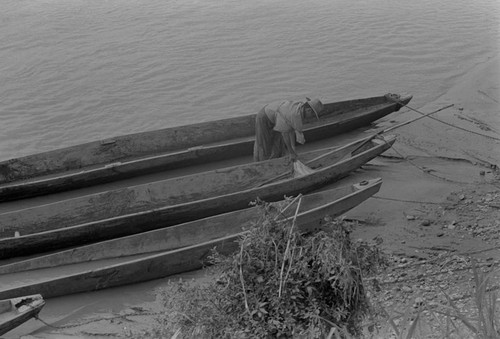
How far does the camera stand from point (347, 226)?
14.6 ft

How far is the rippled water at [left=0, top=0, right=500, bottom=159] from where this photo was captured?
1257 centimetres

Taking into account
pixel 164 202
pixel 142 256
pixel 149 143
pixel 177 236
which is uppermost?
pixel 149 143

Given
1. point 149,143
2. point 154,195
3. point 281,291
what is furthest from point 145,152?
point 281,291

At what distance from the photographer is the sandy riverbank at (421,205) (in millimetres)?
6602

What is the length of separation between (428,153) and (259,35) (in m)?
7.48

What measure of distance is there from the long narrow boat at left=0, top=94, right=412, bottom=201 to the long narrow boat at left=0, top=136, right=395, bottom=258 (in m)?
0.76

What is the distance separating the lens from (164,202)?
8078mm

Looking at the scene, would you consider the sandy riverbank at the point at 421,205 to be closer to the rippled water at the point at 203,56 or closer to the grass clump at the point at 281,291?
the rippled water at the point at 203,56

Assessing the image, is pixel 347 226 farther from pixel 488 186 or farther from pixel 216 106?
pixel 216 106

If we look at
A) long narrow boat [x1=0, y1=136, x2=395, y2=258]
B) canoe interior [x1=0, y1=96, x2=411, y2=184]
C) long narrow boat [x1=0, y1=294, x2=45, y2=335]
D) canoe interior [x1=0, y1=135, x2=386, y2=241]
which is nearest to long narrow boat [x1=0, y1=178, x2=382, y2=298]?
long narrow boat [x1=0, y1=136, x2=395, y2=258]

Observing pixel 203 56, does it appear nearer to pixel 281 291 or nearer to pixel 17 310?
pixel 17 310

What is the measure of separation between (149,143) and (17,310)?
4.14m

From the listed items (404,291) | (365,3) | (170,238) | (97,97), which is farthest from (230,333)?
(365,3)

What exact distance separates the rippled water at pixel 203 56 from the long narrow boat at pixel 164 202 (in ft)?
13.2
